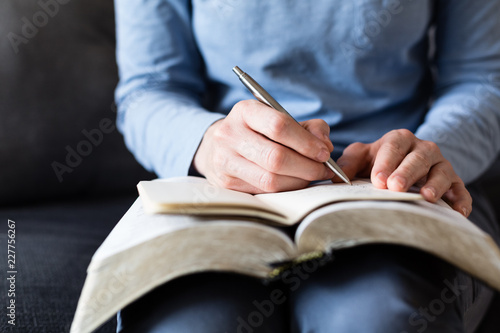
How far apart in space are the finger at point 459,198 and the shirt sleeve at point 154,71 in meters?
0.37

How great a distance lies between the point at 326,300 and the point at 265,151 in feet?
0.54

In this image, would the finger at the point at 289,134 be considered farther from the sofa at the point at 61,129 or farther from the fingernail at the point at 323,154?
the sofa at the point at 61,129

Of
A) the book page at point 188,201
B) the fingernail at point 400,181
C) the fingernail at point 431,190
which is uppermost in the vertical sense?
the book page at point 188,201

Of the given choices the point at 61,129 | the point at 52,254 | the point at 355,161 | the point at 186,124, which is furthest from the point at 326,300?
the point at 61,129

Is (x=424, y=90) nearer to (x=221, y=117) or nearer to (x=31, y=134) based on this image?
(x=221, y=117)

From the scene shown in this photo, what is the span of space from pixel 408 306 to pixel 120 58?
0.65 metres

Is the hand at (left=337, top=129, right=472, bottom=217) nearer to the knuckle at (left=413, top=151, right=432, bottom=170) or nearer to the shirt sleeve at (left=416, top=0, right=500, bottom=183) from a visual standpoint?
the knuckle at (left=413, top=151, right=432, bottom=170)

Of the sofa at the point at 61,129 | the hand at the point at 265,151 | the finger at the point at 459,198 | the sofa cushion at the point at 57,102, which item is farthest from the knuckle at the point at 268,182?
the sofa cushion at the point at 57,102

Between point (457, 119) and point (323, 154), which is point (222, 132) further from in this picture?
point (457, 119)

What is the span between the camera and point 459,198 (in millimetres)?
530

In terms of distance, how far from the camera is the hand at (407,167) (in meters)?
0.47

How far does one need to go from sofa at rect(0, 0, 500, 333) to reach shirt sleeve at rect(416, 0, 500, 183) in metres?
0.36

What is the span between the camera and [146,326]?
42 centimetres

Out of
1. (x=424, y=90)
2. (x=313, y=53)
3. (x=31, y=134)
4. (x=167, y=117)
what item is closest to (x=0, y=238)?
(x=31, y=134)
